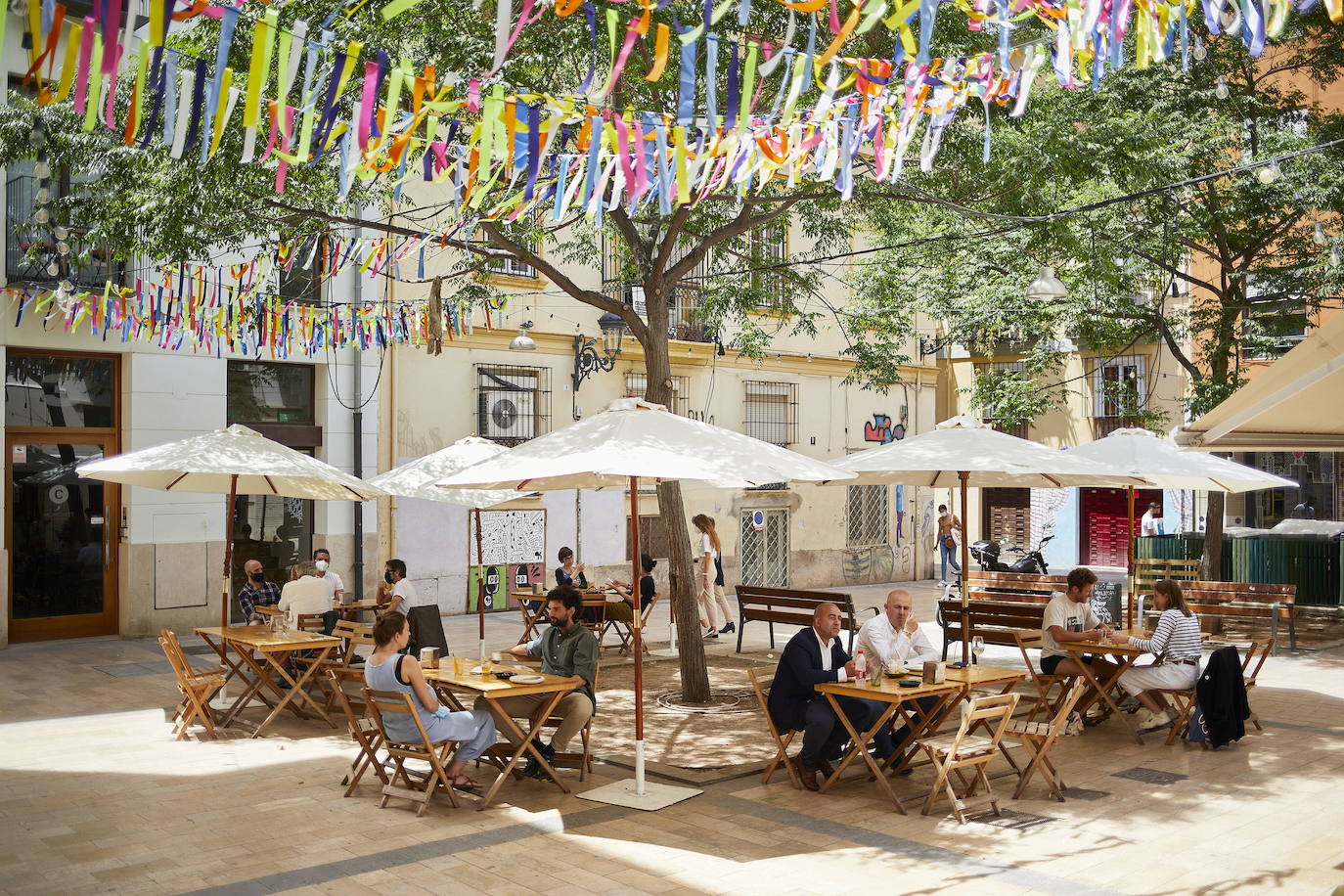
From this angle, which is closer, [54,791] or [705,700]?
[54,791]

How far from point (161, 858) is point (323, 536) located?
37.0 ft

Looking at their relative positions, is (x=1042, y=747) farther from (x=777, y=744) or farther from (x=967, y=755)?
(x=777, y=744)

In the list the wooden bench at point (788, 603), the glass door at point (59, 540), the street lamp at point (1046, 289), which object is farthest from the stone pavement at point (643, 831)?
the street lamp at point (1046, 289)

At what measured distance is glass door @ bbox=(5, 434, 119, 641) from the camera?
49.5 ft

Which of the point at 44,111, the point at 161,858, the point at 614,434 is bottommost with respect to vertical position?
the point at 161,858

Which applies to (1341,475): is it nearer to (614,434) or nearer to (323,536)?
(323,536)

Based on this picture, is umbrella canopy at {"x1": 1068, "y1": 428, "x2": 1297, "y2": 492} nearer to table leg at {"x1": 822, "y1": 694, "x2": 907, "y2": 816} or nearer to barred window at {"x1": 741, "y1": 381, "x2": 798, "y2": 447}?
table leg at {"x1": 822, "y1": 694, "x2": 907, "y2": 816}

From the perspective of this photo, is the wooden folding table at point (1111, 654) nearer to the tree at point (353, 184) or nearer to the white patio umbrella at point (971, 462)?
the white patio umbrella at point (971, 462)

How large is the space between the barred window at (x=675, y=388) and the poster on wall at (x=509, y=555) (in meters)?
2.96

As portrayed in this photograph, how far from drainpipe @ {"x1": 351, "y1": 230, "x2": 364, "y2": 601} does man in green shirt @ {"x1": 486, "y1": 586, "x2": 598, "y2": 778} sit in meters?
9.80

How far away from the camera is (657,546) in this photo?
69.9 feet

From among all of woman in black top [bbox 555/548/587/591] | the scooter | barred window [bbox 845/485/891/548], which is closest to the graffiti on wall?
barred window [bbox 845/485/891/548]

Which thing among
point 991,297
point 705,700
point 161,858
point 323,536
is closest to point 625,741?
point 705,700

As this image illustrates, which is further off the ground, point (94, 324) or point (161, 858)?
point (94, 324)
